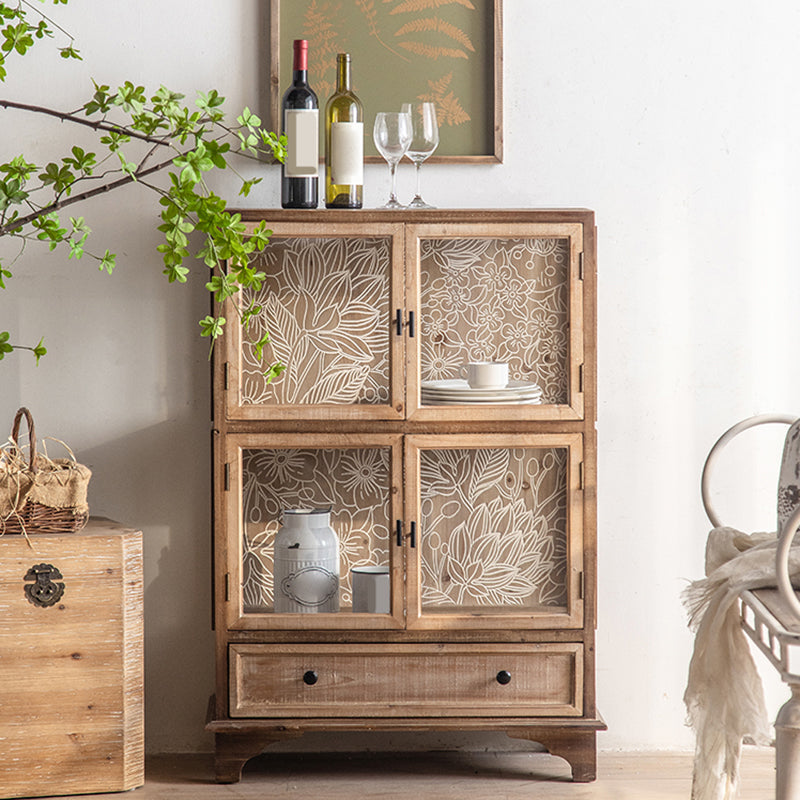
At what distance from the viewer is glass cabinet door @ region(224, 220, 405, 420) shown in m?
2.25

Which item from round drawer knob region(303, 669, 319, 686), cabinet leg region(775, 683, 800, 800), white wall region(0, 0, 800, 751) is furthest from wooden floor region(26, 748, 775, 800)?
cabinet leg region(775, 683, 800, 800)

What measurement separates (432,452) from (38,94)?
1358 millimetres

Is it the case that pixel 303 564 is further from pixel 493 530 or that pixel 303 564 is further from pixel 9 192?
pixel 9 192

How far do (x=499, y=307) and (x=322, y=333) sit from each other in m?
0.42

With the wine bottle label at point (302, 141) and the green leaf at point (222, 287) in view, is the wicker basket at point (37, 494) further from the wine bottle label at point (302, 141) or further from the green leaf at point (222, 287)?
the wine bottle label at point (302, 141)

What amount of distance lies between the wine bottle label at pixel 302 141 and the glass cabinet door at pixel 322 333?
18cm

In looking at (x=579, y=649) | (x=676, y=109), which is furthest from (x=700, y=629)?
(x=676, y=109)

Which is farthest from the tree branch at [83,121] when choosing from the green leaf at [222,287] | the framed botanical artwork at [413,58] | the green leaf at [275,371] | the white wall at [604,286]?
the green leaf at [275,371]

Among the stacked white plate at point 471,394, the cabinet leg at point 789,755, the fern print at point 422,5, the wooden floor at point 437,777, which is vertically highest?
the fern print at point 422,5

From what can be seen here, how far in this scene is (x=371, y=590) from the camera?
2311mm

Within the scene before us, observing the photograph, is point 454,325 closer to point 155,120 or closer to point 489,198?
point 489,198

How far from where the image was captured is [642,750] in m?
2.59

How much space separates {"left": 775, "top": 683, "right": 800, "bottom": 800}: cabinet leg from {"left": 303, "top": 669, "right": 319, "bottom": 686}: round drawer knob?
3.45 feet

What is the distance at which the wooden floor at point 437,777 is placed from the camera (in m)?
2.28
